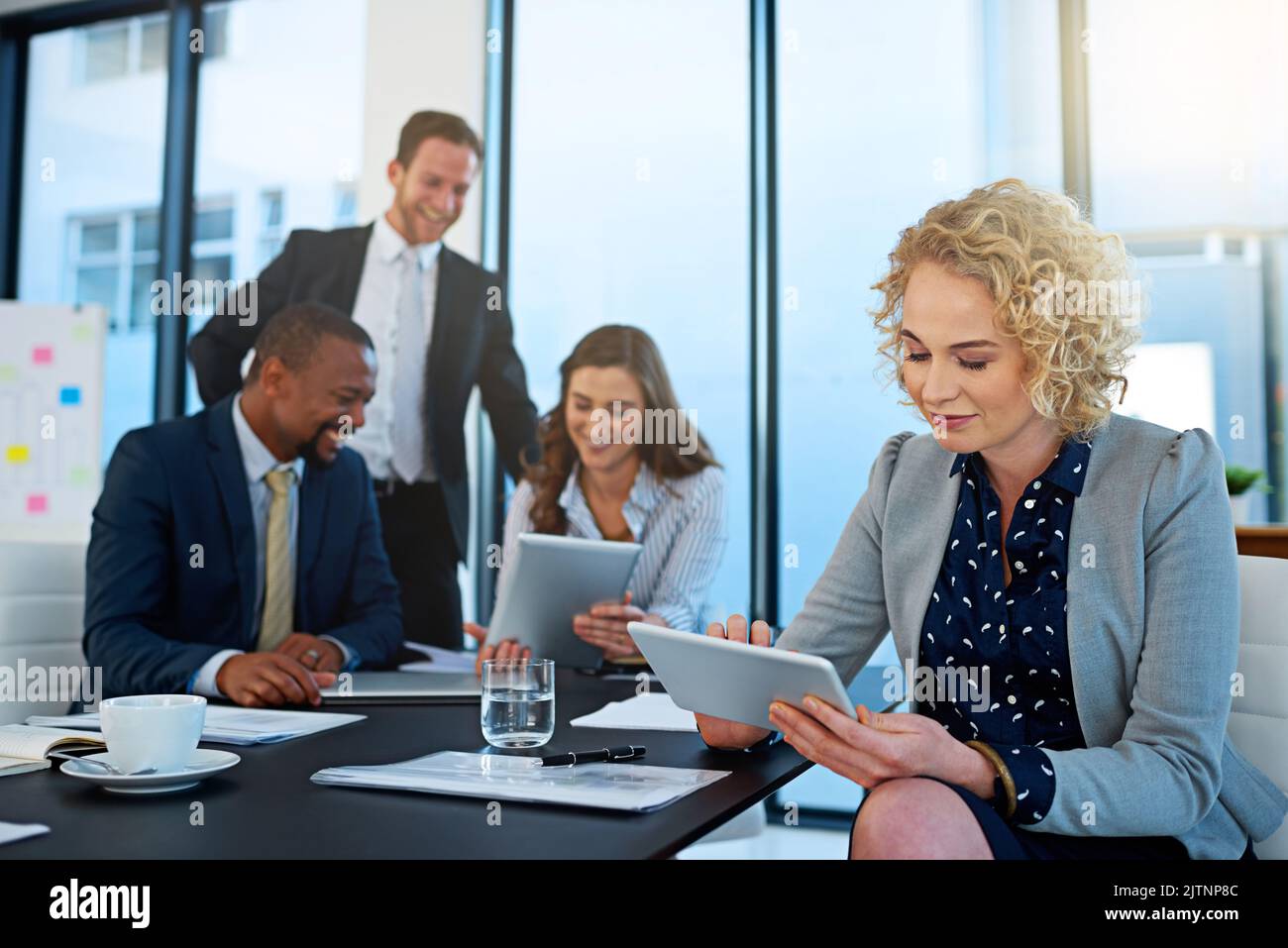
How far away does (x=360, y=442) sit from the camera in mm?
4215

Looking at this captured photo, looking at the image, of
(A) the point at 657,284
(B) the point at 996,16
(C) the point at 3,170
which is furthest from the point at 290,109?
(B) the point at 996,16

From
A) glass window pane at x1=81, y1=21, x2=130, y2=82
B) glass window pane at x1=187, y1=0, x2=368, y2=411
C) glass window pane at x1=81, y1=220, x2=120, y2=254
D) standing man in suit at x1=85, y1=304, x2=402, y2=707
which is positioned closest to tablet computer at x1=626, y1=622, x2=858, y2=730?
standing man in suit at x1=85, y1=304, x2=402, y2=707

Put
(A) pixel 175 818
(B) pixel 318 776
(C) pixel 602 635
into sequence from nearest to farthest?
1. (A) pixel 175 818
2. (B) pixel 318 776
3. (C) pixel 602 635

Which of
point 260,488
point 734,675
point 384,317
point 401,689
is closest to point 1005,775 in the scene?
point 734,675

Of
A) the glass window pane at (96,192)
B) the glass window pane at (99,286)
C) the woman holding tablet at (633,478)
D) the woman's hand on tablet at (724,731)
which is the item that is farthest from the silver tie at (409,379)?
the woman's hand on tablet at (724,731)

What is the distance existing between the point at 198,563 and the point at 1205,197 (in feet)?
10.7

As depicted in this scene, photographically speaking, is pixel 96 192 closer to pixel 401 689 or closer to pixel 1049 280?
pixel 401 689

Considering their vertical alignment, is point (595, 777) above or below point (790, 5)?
below

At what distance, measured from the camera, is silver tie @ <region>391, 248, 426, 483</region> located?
4.23 metres

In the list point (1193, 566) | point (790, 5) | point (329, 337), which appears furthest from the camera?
point (790, 5)

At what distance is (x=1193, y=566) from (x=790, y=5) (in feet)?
10.9

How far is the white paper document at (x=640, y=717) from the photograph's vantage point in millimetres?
1596

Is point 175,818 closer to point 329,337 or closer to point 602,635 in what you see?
point 602,635

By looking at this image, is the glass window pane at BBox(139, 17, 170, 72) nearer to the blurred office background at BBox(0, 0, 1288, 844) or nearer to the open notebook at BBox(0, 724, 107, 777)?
the blurred office background at BBox(0, 0, 1288, 844)
